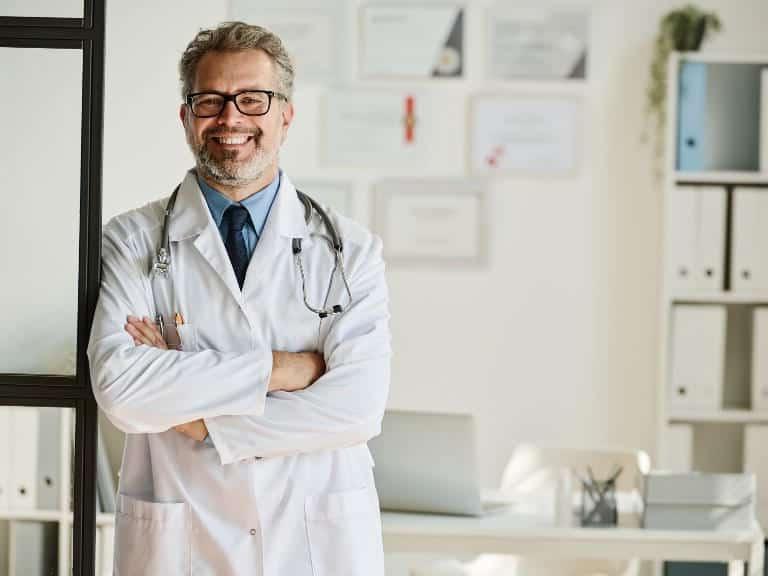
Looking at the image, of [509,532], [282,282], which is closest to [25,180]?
[282,282]

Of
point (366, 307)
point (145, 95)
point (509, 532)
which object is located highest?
point (145, 95)

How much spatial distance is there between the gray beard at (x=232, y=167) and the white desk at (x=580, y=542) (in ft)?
4.01

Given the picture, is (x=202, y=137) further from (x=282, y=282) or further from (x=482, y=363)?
(x=482, y=363)

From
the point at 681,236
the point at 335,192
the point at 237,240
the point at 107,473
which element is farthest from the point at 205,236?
the point at 681,236

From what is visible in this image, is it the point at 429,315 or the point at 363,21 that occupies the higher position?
the point at 363,21

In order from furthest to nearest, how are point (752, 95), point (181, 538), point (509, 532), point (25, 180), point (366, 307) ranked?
point (752, 95), point (509, 532), point (366, 307), point (181, 538), point (25, 180)

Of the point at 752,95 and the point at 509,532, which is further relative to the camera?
the point at 752,95

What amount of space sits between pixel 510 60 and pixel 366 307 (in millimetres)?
2559

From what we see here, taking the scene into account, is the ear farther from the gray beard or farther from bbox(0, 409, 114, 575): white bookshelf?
bbox(0, 409, 114, 575): white bookshelf

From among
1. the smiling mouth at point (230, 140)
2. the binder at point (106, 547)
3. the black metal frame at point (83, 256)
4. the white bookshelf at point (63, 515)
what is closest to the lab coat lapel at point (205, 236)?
the smiling mouth at point (230, 140)

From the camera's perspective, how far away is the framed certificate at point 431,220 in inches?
172

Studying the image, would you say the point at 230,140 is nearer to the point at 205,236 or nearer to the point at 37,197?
the point at 205,236

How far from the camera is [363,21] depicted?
4328 millimetres

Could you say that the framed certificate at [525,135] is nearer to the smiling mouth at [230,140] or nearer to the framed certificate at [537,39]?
the framed certificate at [537,39]
